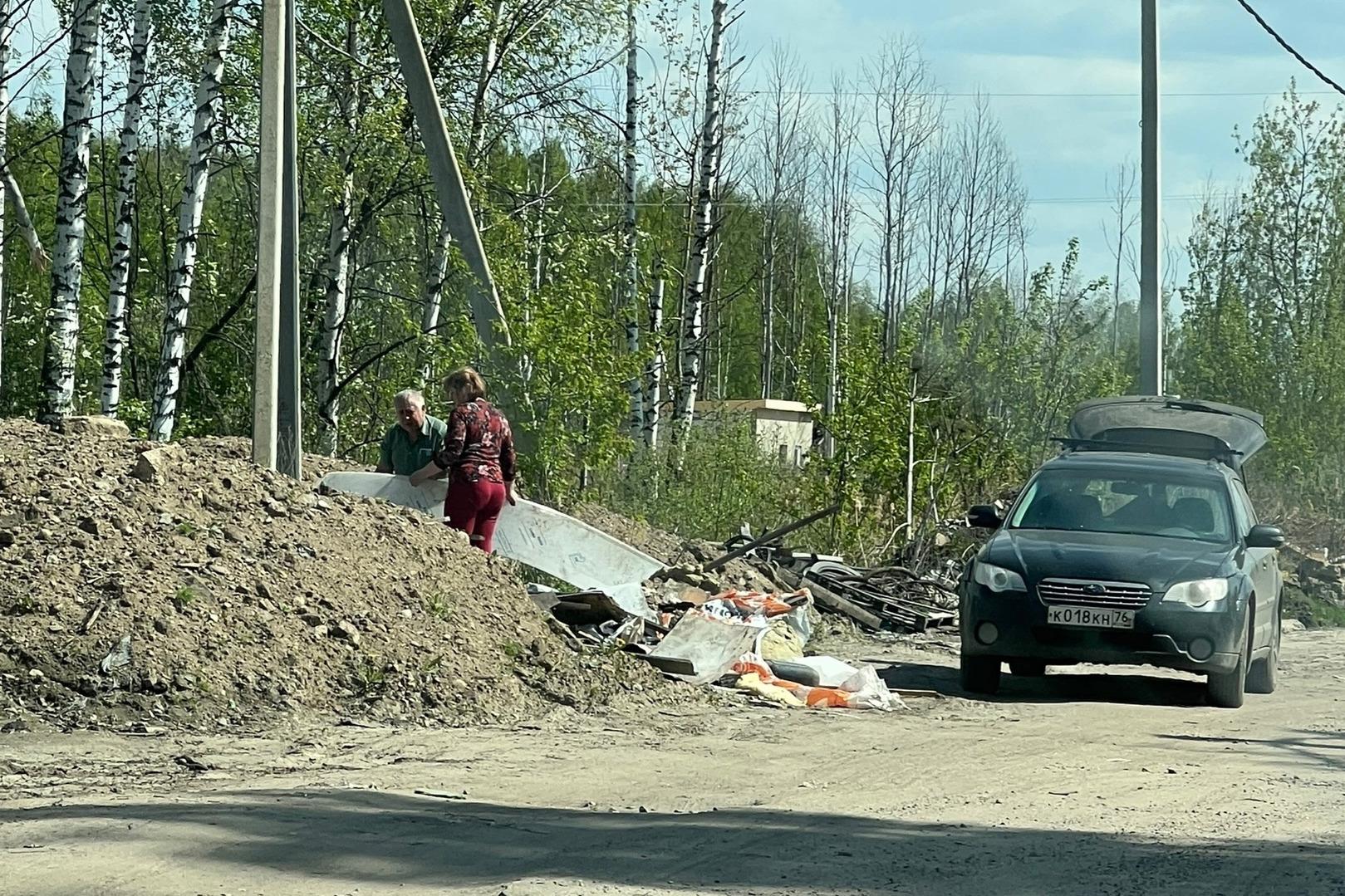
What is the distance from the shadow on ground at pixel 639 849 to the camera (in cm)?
559

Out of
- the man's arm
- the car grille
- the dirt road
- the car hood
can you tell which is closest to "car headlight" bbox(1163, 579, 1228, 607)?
the car hood

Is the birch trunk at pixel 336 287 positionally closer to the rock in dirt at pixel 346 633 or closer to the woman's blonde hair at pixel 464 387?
the woman's blonde hair at pixel 464 387

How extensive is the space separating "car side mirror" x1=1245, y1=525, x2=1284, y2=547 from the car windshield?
17 cm

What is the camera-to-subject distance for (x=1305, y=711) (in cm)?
1145

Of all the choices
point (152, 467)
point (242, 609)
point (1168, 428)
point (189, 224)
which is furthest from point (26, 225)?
point (1168, 428)

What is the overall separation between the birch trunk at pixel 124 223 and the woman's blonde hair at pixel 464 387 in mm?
9587

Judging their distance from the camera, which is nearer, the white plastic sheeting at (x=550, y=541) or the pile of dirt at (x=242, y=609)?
the pile of dirt at (x=242, y=609)

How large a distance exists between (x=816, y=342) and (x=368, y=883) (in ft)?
73.0

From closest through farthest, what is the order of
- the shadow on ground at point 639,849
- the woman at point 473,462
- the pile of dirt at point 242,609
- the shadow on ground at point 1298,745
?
1. the shadow on ground at point 639,849
2. the pile of dirt at point 242,609
3. the shadow on ground at point 1298,745
4. the woman at point 473,462

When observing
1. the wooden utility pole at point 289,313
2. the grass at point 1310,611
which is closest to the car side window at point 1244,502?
the wooden utility pole at point 289,313

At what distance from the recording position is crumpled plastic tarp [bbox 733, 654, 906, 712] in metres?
11.0

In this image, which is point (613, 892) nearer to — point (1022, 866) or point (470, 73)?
point (1022, 866)

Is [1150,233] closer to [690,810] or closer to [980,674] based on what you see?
[980,674]

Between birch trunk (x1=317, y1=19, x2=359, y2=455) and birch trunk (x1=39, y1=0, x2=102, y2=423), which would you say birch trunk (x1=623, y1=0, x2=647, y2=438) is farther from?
birch trunk (x1=39, y1=0, x2=102, y2=423)
